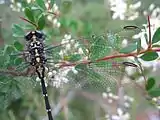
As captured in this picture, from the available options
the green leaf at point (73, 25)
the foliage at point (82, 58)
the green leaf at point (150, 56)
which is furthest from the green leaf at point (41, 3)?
the green leaf at point (73, 25)

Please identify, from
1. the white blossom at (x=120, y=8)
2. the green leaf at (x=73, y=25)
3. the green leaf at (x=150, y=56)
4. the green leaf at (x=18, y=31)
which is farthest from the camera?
the green leaf at (x=73, y=25)

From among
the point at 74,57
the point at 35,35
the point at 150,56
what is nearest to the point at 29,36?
the point at 35,35

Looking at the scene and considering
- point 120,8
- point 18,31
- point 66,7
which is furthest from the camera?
point 66,7

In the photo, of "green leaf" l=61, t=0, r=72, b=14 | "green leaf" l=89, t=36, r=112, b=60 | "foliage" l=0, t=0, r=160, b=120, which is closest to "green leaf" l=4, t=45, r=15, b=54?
"foliage" l=0, t=0, r=160, b=120

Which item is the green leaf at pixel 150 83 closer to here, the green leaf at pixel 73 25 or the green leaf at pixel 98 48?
the green leaf at pixel 98 48

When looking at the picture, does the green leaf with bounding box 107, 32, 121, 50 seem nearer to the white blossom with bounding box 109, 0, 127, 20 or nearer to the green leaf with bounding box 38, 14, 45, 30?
the green leaf with bounding box 38, 14, 45, 30

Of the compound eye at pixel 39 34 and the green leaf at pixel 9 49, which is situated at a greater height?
the compound eye at pixel 39 34

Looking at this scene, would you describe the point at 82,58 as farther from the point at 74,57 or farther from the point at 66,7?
the point at 66,7

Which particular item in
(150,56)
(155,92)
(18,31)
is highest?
(18,31)

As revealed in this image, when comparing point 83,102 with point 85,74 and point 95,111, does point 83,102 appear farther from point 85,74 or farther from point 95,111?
point 85,74
